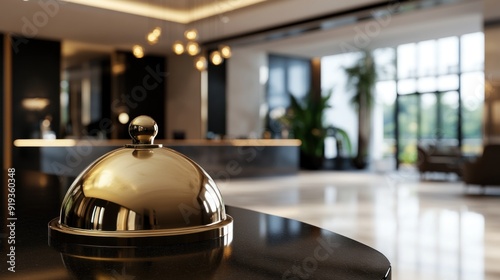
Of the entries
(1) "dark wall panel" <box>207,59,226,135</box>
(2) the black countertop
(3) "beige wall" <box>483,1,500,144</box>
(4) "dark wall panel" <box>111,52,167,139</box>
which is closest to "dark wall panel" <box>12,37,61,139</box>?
(4) "dark wall panel" <box>111,52,167,139</box>

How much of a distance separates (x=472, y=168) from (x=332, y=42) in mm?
5448

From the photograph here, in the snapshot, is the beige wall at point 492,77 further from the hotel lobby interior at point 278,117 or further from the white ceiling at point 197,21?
the white ceiling at point 197,21

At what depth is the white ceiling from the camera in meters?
8.82

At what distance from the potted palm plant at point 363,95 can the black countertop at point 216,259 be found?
44.5 feet

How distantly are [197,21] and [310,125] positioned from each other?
5.18m

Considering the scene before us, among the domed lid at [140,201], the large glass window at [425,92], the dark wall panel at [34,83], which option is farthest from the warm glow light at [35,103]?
the domed lid at [140,201]

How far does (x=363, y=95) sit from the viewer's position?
46.1ft

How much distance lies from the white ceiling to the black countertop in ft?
27.1

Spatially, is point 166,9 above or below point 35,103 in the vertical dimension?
above

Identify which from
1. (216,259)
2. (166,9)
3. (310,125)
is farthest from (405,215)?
(310,125)

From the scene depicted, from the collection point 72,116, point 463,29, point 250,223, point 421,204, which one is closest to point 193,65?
point 72,116

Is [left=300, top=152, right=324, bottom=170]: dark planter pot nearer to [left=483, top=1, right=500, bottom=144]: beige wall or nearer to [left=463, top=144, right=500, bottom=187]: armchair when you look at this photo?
[left=483, top=1, right=500, bottom=144]: beige wall

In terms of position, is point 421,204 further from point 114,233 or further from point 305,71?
point 305,71

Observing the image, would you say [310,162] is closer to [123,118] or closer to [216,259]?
[123,118]
